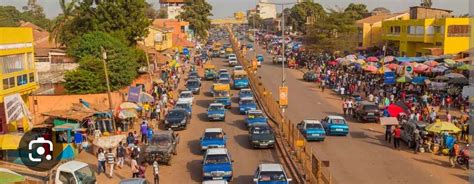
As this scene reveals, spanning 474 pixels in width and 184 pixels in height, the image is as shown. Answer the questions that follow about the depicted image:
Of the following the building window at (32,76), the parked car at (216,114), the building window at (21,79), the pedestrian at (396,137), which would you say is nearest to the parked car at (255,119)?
the parked car at (216,114)

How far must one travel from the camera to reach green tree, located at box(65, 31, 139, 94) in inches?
1566

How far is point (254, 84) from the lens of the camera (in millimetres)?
51938

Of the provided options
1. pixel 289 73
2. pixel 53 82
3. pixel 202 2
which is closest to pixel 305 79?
pixel 289 73

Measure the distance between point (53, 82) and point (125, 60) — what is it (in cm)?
606

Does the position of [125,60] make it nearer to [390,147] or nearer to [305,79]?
[305,79]

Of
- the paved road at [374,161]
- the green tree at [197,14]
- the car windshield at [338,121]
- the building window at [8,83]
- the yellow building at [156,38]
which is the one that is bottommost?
the paved road at [374,161]

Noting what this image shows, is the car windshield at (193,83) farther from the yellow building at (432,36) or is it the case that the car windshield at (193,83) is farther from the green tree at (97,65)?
the yellow building at (432,36)

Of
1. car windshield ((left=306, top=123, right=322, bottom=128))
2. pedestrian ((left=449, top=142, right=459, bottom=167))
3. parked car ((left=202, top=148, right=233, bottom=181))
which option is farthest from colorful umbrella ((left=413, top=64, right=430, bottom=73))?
parked car ((left=202, top=148, right=233, bottom=181))

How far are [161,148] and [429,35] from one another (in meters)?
47.6

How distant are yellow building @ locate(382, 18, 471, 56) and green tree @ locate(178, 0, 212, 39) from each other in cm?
6003

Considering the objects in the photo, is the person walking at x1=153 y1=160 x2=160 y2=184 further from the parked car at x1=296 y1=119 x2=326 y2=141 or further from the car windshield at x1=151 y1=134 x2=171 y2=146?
the parked car at x1=296 y1=119 x2=326 y2=141

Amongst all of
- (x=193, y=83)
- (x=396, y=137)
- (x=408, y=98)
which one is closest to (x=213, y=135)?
(x=396, y=137)

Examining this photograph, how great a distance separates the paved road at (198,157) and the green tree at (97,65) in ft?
28.3

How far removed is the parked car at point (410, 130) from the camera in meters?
26.5
